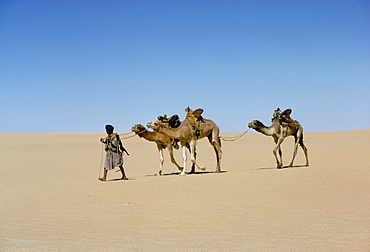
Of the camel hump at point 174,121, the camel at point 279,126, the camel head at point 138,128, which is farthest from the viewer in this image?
the camel at point 279,126

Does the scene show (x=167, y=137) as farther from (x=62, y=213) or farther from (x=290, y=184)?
(x=62, y=213)

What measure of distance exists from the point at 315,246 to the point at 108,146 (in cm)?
943

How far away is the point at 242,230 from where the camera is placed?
19.8ft

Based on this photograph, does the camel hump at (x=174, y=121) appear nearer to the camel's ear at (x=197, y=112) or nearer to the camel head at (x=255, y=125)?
the camel's ear at (x=197, y=112)

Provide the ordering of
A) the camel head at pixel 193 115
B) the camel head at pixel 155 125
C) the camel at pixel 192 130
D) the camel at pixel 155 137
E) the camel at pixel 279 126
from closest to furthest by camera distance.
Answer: the camel at pixel 155 137 → the camel head at pixel 155 125 → the camel at pixel 192 130 → the camel head at pixel 193 115 → the camel at pixel 279 126

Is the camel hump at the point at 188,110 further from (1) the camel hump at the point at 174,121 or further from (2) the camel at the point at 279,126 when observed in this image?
(2) the camel at the point at 279,126

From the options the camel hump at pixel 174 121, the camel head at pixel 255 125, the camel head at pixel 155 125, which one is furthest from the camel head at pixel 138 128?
the camel head at pixel 255 125

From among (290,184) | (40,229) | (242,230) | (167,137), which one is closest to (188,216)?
(242,230)

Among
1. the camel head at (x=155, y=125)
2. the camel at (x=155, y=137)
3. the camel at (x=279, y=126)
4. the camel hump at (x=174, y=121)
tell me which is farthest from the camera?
the camel at (x=279, y=126)

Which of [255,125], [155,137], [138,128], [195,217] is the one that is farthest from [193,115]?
[195,217]

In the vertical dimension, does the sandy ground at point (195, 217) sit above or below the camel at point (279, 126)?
below

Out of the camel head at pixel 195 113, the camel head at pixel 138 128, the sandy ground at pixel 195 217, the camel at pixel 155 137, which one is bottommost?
the sandy ground at pixel 195 217

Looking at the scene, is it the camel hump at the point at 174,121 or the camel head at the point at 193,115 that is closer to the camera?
the camel head at the point at 193,115

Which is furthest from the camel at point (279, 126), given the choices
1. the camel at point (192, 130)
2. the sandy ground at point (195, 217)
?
the sandy ground at point (195, 217)
